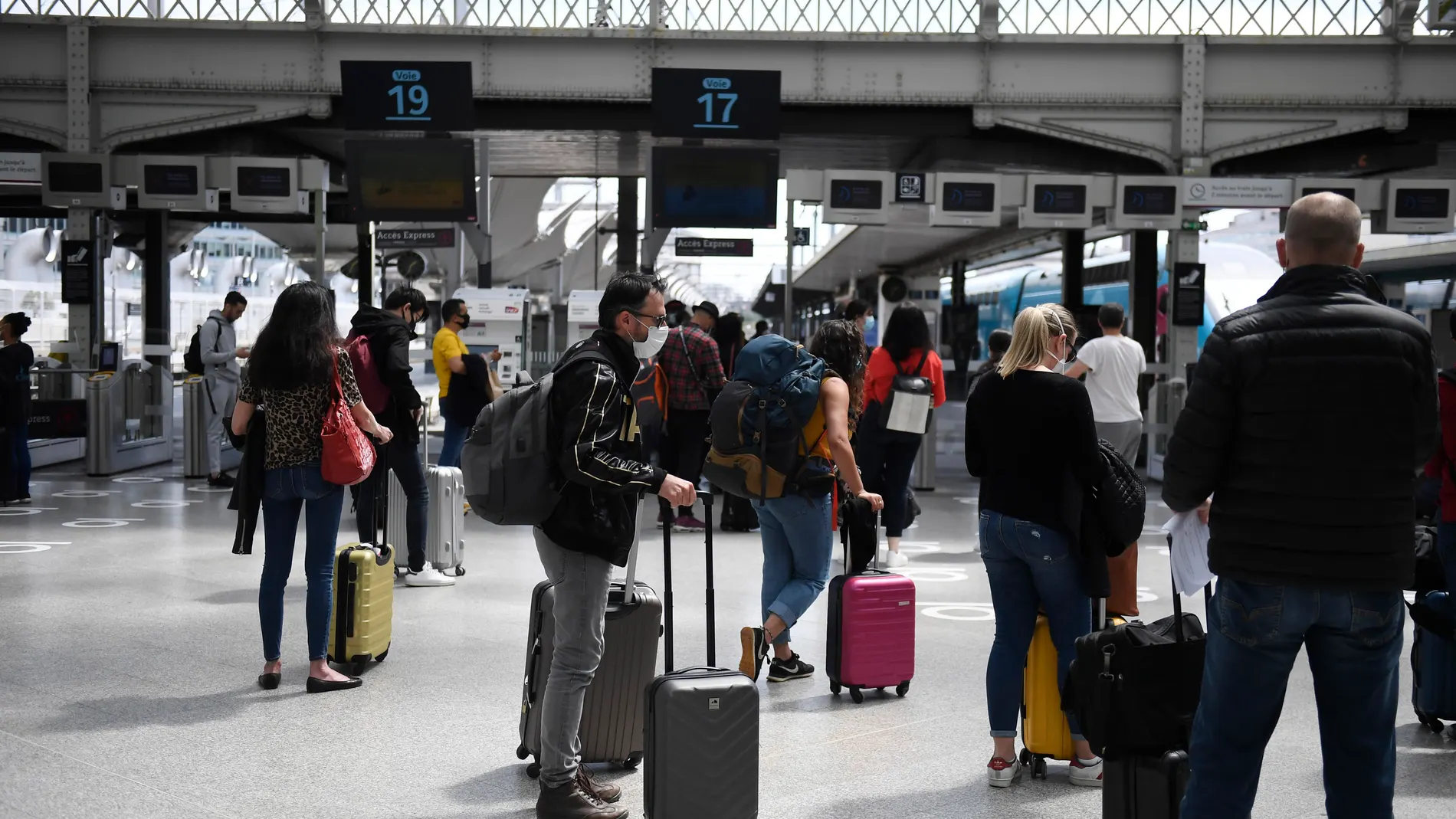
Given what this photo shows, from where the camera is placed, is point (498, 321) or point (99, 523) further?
point (498, 321)

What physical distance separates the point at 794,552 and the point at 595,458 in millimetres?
2008

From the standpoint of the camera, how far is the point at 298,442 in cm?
532

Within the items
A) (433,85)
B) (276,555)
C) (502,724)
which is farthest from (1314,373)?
(433,85)

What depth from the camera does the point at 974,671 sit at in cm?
598

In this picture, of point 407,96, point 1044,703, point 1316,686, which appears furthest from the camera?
point 407,96

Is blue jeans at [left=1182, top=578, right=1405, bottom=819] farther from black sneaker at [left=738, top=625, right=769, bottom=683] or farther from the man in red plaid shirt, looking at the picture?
the man in red plaid shirt

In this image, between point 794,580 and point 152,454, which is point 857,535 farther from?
point 152,454

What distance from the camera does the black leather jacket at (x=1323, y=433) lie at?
283 cm

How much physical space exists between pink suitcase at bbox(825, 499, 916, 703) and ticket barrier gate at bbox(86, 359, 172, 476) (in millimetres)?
10721

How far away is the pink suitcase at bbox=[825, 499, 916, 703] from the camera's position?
5379 mm

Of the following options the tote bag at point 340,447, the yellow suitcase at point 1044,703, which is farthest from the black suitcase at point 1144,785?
the tote bag at point 340,447

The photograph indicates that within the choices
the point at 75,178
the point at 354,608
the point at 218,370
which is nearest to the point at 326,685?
the point at 354,608

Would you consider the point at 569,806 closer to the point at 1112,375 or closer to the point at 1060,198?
the point at 1112,375

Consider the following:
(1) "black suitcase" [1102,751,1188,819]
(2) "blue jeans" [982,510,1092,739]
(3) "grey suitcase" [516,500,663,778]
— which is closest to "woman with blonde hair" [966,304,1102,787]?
(2) "blue jeans" [982,510,1092,739]
